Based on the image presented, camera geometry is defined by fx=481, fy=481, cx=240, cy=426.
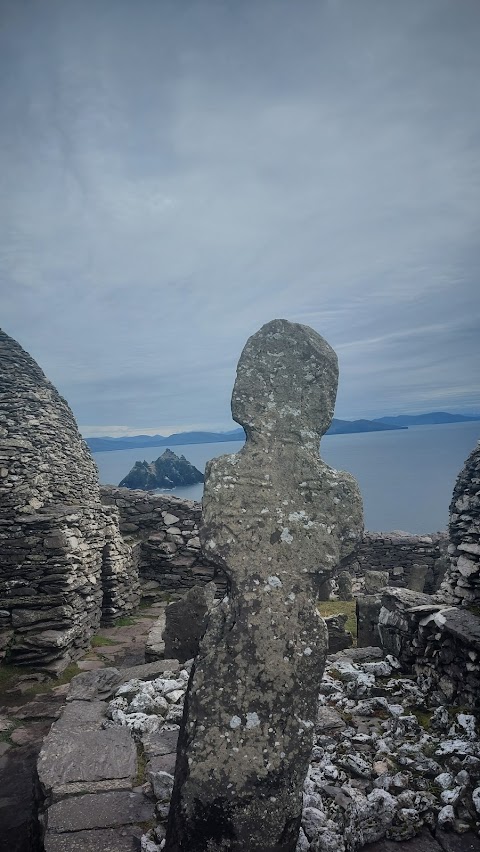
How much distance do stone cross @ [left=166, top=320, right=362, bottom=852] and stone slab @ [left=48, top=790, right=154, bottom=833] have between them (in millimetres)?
827

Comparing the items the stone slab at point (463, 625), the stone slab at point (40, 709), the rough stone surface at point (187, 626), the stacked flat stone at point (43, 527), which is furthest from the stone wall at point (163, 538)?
the stone slab at point (463, 625)

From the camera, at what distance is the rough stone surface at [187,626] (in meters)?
7.35

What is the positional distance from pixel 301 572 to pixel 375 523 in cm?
3694

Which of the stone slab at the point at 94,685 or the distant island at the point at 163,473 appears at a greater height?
the stone slab at the point at 94,685

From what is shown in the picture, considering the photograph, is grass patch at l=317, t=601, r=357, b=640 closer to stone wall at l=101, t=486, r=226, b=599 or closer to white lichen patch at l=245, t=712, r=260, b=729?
stone wall at l=101, t=486, r=226, b=599

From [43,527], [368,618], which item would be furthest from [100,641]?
[368,618]

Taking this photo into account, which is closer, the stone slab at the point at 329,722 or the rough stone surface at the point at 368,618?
the stone slab at the point at 329,722

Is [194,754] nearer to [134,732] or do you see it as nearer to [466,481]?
[134,732]

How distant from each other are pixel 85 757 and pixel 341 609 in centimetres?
969

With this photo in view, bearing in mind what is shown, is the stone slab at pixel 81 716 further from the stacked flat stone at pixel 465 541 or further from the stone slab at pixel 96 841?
the stacked flat stone at pixel 465 541

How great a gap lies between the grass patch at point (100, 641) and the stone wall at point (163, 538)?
3676 mm

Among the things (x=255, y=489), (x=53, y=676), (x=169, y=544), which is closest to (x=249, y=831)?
(x=255, y=489)

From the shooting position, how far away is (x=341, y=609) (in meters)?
12.8

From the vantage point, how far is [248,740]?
112 inches
